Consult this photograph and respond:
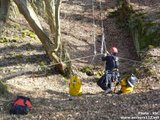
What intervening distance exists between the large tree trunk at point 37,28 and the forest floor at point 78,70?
548mm

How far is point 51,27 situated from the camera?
40.9 feet

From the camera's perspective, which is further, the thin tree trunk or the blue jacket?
the thin tree trunk

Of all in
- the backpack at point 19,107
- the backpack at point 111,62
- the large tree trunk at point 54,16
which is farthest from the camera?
the large tree trunk at point 54,16

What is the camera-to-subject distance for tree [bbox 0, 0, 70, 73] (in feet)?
36.3

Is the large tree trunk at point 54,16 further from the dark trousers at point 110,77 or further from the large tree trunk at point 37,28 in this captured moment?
the dark trousers at point 110,77

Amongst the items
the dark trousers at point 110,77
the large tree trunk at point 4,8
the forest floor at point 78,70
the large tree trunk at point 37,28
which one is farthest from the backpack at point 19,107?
the large tree trunk at point 4,8

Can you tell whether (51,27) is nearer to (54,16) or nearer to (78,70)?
(54,16)

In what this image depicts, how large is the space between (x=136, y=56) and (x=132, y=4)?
5456 mm

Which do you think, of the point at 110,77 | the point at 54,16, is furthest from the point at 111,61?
the point at 54,16

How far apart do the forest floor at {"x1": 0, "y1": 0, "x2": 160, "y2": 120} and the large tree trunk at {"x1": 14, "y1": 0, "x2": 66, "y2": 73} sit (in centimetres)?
55

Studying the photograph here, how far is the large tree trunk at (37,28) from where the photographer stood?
10.8 metres

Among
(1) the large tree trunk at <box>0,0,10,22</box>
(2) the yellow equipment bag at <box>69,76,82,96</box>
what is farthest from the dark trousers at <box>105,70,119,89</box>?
(1) the large tree trunk at <box>0,0,10,22</box>

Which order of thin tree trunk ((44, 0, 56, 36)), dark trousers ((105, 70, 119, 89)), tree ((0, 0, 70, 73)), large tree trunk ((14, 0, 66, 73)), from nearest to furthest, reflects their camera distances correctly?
dark trousers ((105, 70, 119, 89)) < large tree trunk ((14, 0, 66, 73)) < tree ((0, 0, 70, 73)) < thin tree trunk ((44, 0, 56, 36))

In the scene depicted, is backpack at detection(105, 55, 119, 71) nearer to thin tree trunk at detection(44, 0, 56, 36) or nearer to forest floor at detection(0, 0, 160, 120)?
forest floor at detection(0, 0, 160, 120)
